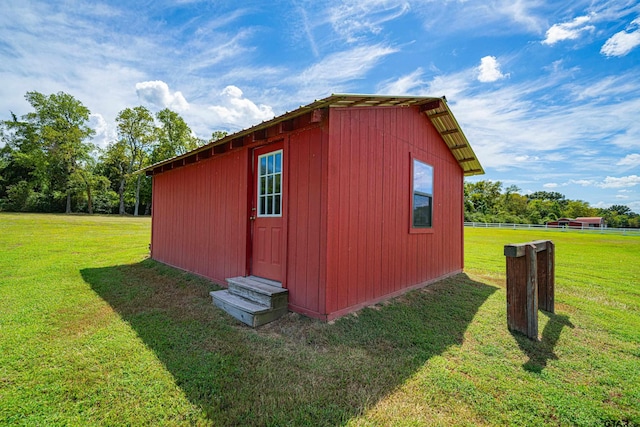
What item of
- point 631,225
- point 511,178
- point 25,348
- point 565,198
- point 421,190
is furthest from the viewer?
point 565,198

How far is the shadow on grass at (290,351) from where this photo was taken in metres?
1.98

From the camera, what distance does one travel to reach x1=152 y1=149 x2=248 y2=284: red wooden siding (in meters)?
4.80

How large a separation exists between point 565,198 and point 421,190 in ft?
266

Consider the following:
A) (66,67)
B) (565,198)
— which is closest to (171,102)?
(66,67)

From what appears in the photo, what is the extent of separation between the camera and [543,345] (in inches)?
118

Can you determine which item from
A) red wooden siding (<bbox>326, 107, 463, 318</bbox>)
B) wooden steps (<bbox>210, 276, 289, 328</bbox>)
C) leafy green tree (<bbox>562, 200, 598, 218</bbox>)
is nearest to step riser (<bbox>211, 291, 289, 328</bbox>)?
wooden steps (<bbox>210, 276, 289, 328</bbox>)

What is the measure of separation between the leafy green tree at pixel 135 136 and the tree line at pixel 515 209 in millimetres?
46105

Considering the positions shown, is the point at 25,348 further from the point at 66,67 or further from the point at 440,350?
the point at 66,67

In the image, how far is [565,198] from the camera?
208ft

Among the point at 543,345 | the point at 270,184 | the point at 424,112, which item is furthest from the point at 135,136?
the point at 543,345

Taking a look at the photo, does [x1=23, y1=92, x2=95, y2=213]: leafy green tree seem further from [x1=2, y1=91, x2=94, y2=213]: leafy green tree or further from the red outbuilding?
the red outbuilding

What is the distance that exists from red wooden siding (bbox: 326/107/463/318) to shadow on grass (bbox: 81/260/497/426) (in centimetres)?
42

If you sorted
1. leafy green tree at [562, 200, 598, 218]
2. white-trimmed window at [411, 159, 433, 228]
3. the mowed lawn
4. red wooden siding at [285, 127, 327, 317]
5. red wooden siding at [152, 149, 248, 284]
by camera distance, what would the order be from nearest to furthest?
1. the mowed lawn
2. red wooden siding at [285, 127, 327, 317]
3. red wooden siding at [152, 149, 248, 284]
4. white-trimmed window at [411, 159, 433, 228]
5. leafy green tree at [562, 200, 598, 218]

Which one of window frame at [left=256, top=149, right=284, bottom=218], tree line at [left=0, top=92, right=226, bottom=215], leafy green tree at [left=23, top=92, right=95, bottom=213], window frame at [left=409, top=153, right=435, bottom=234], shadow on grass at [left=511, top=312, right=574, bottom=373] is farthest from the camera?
leafy green tree at [left=23, top=92, right=95, bottom=213]
